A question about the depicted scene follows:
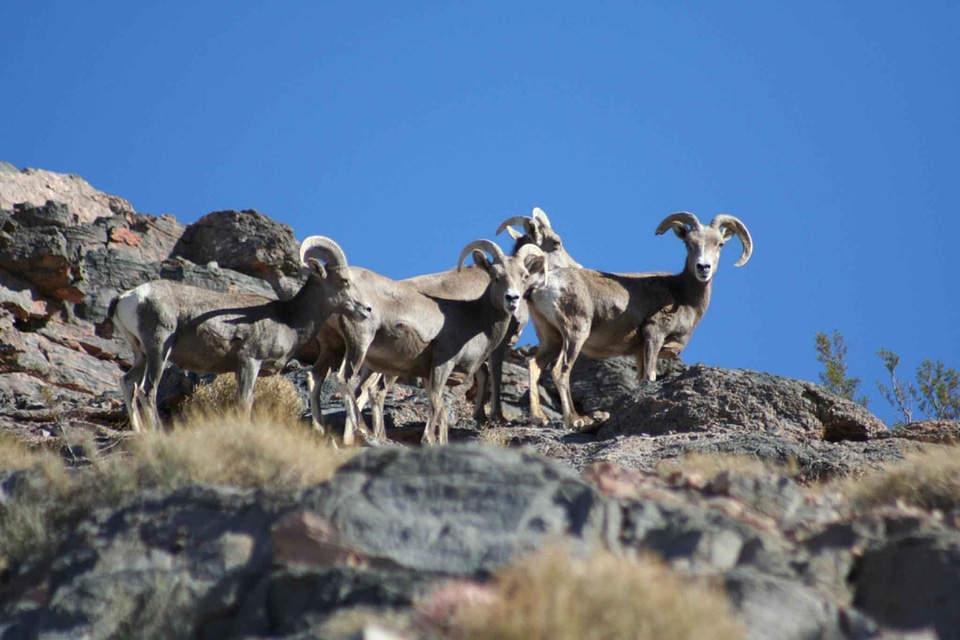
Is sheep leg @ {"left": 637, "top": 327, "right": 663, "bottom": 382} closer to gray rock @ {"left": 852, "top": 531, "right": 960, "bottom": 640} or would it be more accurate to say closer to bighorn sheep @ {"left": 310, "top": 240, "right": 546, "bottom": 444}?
bighorn sheep @ {"left": 310, "top": 240, "right": 546, "bottom": 444}

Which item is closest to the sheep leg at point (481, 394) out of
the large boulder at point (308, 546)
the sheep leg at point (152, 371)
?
the sheep leg at point (152, 371)

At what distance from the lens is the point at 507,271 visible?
16.9 metres

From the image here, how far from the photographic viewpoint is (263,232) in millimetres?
27375

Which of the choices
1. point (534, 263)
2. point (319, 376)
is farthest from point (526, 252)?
point (319, 376)

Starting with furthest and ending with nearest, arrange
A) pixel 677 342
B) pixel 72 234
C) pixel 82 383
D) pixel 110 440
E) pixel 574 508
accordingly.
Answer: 1. pixel 72 234
2. pixel 82 383
3. pixel 677 342
4. pixel 110 440
5. pixel 574 508

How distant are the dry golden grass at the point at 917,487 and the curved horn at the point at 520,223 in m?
11.8

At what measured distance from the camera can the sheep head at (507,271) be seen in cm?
1666

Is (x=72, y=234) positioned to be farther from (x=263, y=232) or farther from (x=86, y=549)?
(x=86, y=549)

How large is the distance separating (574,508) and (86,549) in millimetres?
3114

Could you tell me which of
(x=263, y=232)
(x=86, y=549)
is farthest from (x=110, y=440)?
(x=263, y=232)

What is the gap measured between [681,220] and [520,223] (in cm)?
261

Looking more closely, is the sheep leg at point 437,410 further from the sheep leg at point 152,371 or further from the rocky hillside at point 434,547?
the rocky hillside at point 434,547

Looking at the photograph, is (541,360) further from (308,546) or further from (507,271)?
(308,546)

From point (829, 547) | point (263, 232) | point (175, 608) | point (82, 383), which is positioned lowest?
point (175, 608)
